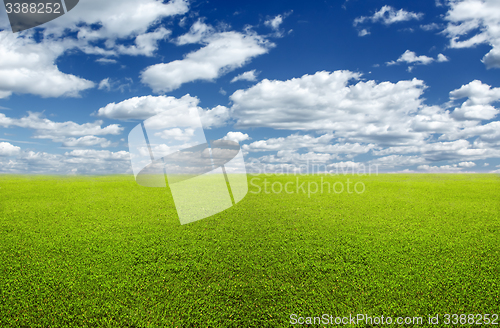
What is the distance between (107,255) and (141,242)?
1.23m

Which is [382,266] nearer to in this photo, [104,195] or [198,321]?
[198,321]

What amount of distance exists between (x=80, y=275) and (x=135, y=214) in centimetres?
665

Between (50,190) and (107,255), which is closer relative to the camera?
(107,255)

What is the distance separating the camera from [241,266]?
7445 millimetres

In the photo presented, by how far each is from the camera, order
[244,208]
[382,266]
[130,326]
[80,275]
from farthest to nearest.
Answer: [244,208] < [382,266] < [80,275] < [130,326]

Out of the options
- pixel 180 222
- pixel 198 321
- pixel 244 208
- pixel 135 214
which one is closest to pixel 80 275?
pixel 198 321

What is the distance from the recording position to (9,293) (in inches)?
245

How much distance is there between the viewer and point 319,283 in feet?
21.5

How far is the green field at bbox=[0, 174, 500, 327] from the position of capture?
559cm

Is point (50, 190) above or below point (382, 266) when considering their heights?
above

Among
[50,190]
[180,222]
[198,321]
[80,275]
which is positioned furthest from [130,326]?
[50,190]

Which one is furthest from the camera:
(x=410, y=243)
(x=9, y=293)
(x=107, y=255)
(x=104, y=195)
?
(x=104, y=195)

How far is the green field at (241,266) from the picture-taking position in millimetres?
5594

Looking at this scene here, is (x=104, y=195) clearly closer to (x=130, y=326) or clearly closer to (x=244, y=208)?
(x=244, y=208)
